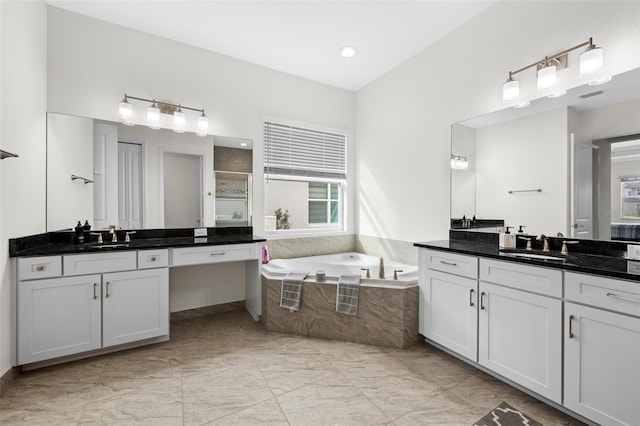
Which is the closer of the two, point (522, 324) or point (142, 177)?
point (522, 324)

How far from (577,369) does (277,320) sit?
7.18ft

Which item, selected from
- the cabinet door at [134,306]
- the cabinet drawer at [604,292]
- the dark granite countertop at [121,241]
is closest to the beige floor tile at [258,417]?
the cabinet door at [134,306]

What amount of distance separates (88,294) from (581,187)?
359 cm

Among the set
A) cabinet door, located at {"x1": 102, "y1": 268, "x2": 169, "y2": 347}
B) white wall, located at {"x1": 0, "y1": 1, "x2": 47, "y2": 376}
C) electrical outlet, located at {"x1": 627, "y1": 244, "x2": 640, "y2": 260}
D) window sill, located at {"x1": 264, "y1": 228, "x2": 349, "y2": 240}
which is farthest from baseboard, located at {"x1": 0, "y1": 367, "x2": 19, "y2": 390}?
electrical outlet, located at {"x1": 627, "y1": 244, "x2": 640, "y2": 260}

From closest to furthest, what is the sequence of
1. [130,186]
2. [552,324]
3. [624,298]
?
[624,298]
[552,324]
[130,186]

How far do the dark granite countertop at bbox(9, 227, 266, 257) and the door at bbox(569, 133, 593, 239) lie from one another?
2.56 m

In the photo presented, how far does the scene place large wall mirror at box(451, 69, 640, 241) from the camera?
6.02 feet

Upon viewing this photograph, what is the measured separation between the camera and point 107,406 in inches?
69.9

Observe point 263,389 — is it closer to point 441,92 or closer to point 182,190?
point 182,190

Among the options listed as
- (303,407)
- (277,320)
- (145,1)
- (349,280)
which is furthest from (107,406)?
(145,1)

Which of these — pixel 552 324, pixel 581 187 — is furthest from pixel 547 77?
pixel 552 324

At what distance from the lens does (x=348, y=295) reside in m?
2.64

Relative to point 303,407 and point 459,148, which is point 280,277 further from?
point 459,148

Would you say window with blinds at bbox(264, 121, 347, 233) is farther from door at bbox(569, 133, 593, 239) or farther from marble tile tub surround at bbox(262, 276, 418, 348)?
door at bbox(569, 133, 593, 239)
